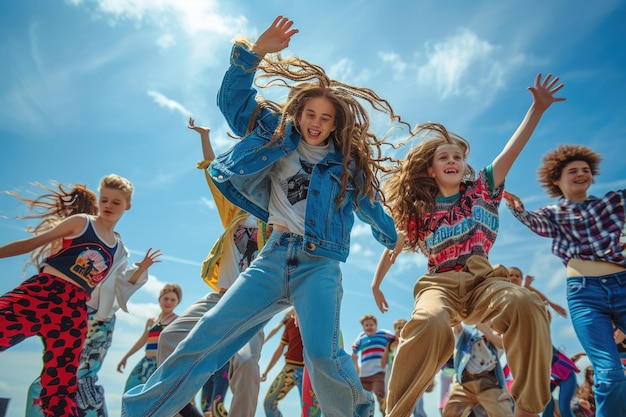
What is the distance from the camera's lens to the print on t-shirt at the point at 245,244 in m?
5.27

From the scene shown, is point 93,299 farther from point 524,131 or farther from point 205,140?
point 524,131

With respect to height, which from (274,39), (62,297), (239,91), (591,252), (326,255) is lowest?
(326,255)

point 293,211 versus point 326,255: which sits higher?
point 293,211

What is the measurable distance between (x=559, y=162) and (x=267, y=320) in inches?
154

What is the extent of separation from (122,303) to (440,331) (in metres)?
4.56

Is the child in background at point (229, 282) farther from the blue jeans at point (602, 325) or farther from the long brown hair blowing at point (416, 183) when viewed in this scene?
the blue jeans at point (602, 325)

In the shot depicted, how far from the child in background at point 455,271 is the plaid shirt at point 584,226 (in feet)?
3.56

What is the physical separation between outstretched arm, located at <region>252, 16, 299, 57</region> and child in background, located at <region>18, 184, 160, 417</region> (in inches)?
114

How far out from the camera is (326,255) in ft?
10.6

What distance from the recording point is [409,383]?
3.51 meters

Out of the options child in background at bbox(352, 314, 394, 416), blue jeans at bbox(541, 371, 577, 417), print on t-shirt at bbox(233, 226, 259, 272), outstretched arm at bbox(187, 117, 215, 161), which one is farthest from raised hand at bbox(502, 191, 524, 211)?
child in background at bbox(352, 314, 394, 416)

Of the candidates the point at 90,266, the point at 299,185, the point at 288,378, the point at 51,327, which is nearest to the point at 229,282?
the point at 90,266

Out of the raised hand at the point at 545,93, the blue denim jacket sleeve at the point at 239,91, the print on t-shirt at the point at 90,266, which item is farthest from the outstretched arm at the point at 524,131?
the print on t-shirt at the point at 90,266

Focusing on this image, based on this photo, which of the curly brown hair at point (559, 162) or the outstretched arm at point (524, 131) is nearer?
the outstretched arm at point (524, 131)
